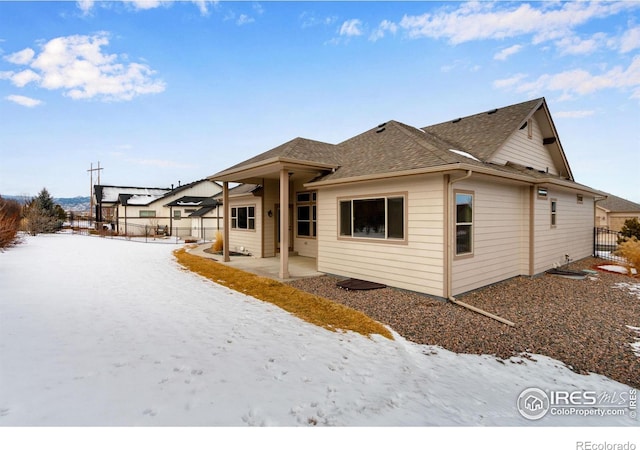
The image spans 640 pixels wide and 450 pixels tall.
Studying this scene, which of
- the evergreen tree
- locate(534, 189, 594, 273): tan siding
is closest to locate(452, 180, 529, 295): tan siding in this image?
locate(534, 189, 594, 273): tan siding

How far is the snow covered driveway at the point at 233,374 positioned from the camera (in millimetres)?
2598

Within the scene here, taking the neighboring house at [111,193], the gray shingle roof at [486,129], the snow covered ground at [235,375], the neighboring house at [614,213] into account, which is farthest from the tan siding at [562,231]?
the neighboring house at [111,193]

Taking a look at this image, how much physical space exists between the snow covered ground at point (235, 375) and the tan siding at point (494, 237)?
3165mm

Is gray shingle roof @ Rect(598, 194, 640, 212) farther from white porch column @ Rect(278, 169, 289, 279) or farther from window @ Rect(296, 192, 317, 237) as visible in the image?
white porch column @ Rect(278, 169, 289, 279)

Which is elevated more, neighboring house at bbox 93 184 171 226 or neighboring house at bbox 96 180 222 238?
neighboring house at bbox 93 184 171 226

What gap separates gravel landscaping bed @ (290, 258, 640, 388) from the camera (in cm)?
418

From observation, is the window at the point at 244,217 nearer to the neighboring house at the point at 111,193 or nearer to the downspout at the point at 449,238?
the downspout at the point at 449,238

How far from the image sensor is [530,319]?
215 inches

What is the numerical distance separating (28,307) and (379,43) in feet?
42.0

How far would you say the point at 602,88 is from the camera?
1009 centimetres

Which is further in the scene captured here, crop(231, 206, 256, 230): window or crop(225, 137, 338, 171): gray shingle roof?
crop(231, 206, 256, 230): window

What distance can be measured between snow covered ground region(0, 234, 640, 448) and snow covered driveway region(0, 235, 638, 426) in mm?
13

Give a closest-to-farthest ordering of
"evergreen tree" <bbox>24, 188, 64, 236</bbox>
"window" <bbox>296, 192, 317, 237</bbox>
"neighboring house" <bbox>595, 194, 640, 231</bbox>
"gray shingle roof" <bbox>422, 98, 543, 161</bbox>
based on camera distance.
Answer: "gray shingle roof" <bbox>422, 98, 543, 161</bbox>, "window" <bbox>296, 192, 317, 237</bbox>, "evergreen tree" <bbox>24, 188, 64, 236</bbox>, "neighboring house" <bbox>595, 194, 640, 231</bbox>
